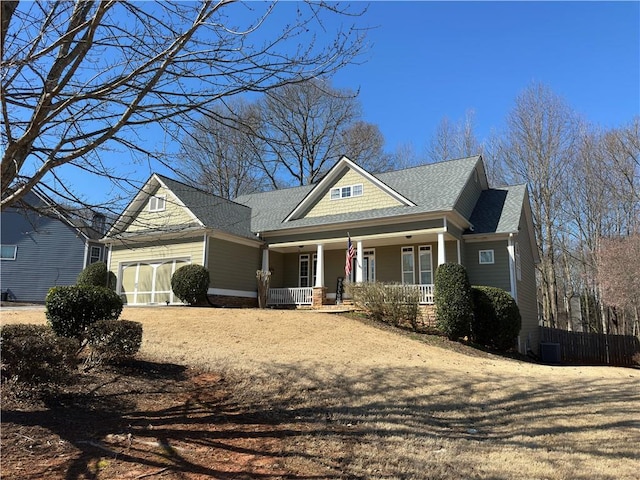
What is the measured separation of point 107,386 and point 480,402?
536 cm

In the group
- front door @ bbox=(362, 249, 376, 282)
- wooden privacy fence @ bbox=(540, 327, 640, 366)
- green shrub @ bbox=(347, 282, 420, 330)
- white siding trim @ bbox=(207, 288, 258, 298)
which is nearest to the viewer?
green shrub @ bbox=(347, 282, 420, 330)

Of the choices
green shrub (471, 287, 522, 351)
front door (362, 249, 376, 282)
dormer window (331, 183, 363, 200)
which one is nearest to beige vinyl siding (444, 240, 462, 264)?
green shrub (471, 287, 522, 351)

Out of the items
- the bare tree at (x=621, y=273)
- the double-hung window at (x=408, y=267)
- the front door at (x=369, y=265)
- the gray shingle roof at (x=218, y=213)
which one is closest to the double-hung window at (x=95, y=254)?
the gray shingle roof at (x=218, y=213)

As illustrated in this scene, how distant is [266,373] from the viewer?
7484 millimetres

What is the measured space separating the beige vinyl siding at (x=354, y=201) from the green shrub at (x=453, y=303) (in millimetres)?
4988

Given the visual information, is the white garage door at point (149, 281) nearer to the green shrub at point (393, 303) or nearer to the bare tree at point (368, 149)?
the green shrub at point (393, 303)

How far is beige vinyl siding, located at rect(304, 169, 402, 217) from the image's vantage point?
19.3 m

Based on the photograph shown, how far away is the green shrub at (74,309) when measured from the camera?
7.92 meters

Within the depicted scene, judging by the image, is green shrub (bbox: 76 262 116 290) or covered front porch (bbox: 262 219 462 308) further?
green shrub (bbox: 76 262 116 290)

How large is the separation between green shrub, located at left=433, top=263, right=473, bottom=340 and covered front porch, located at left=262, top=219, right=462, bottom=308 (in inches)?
78.9

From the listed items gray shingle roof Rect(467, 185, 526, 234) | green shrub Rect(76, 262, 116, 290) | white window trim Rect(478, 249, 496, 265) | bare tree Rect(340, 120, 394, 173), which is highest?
bare tree Rect(340, 120, 394, 173)

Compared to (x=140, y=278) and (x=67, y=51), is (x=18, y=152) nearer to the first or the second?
(x=67, y=51)

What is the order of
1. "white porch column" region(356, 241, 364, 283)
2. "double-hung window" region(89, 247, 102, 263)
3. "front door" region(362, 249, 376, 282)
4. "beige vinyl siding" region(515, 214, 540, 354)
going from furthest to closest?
"double-hung window" region(89, 247, 102, 263), "front door" region(362, 249, 376, 282), "beige vinyl siding" region(515, 214, 540, 354), "white porch column" region(356, 241, 364, 283)

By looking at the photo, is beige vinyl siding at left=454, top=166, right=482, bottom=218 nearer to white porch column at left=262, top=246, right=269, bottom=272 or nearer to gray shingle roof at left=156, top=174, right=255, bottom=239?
white porch column at left=262, top=246, right=269, bottom=272
